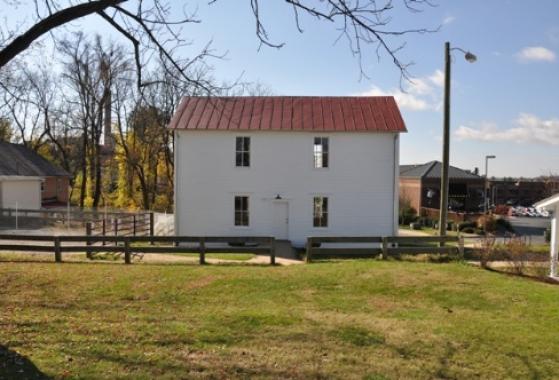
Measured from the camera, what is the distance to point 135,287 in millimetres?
10828

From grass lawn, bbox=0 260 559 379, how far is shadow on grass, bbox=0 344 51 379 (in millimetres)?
108

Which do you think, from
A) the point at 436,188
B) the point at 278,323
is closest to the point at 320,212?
the point at 278,323

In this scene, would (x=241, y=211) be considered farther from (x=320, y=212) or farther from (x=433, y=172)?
(x=433, y=172)

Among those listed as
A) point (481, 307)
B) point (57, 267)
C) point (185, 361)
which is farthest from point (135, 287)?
point (481, 307)

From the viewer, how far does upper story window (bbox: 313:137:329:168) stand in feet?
76.0

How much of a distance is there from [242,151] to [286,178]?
251cm

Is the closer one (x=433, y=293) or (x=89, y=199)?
(x=433, y=293)

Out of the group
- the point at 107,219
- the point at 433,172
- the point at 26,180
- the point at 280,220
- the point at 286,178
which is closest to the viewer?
the point at 280,220

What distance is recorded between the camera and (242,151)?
76.0 ft

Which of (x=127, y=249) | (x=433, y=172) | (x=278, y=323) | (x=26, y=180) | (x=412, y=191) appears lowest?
(x=278, y=323)

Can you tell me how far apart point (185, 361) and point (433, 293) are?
6602mm

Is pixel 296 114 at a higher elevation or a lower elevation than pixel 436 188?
higher

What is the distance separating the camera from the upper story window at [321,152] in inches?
912

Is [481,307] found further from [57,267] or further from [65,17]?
[57,267]
